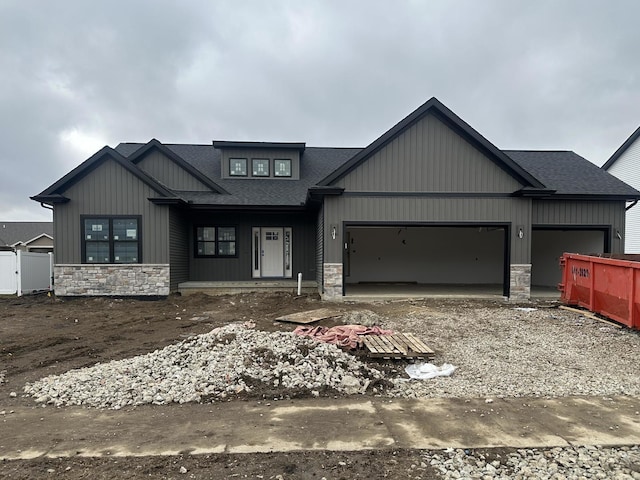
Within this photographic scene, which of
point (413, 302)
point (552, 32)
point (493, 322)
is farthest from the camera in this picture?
point (552, 32)

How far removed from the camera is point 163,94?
55.7 feet

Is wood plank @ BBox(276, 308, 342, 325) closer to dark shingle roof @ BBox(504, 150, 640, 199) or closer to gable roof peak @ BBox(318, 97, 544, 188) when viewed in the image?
gable roof peak @ BBox(318, 97, 544, 188)

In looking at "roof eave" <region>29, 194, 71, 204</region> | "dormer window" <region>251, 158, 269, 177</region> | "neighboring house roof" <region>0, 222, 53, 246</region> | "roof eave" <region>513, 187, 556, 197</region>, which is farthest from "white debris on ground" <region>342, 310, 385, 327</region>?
"neighboring house roof" <region>0, 222, 53, 246</region>

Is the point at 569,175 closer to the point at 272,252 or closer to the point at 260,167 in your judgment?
the point at 272,252

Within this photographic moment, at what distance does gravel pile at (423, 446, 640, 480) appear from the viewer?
2.62 metres

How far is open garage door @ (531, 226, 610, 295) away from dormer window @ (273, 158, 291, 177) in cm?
940

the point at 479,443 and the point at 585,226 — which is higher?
the point at 585,226

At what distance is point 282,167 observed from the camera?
1441cm

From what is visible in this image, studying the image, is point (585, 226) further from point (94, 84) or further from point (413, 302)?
point (94, 84)

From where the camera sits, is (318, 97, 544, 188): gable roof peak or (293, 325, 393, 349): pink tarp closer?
(293, 325, 393, 349): pink tarp

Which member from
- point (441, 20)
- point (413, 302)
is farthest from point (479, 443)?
point (441, 20)

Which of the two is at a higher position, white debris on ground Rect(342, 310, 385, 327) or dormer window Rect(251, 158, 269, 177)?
dormer window Rect(251, 158, 269, 177)

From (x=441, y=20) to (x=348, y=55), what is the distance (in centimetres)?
385

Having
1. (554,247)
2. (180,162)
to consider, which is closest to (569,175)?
(554,247)
